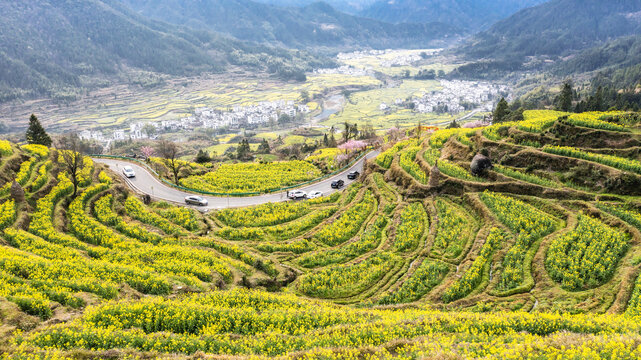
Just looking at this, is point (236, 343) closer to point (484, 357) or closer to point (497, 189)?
point (484, 357)

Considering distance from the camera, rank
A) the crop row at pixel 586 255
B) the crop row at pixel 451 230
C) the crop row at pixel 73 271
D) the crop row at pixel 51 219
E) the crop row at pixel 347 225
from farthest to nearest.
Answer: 1. the crop row at pixel 347 225
2. the crop row at pixel 451 230
3. the crop row at pixel 51 219
4. the crop row at pixel 586 255
5. the crop row at pixel 73 271

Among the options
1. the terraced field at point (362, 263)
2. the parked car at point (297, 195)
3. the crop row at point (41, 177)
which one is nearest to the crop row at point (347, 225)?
the terraced field at point (362, 263)

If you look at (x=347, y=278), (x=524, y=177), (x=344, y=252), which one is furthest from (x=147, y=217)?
(x=524, y=177)

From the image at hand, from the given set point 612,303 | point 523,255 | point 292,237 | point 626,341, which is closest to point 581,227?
point 523,255

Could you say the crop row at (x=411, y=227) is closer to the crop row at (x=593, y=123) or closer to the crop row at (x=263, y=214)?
the crop row at (x=263, y=214)

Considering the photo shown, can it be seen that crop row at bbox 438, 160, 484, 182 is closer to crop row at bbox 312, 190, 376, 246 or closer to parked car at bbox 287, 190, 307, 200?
crop row at bbox 312, 190, 376, 246

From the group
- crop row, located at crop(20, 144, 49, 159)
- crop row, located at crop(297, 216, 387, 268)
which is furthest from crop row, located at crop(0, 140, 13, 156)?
crop row, located at crop(297, 216, 387, 268)

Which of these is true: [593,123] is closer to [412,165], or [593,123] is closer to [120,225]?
[412,165]
